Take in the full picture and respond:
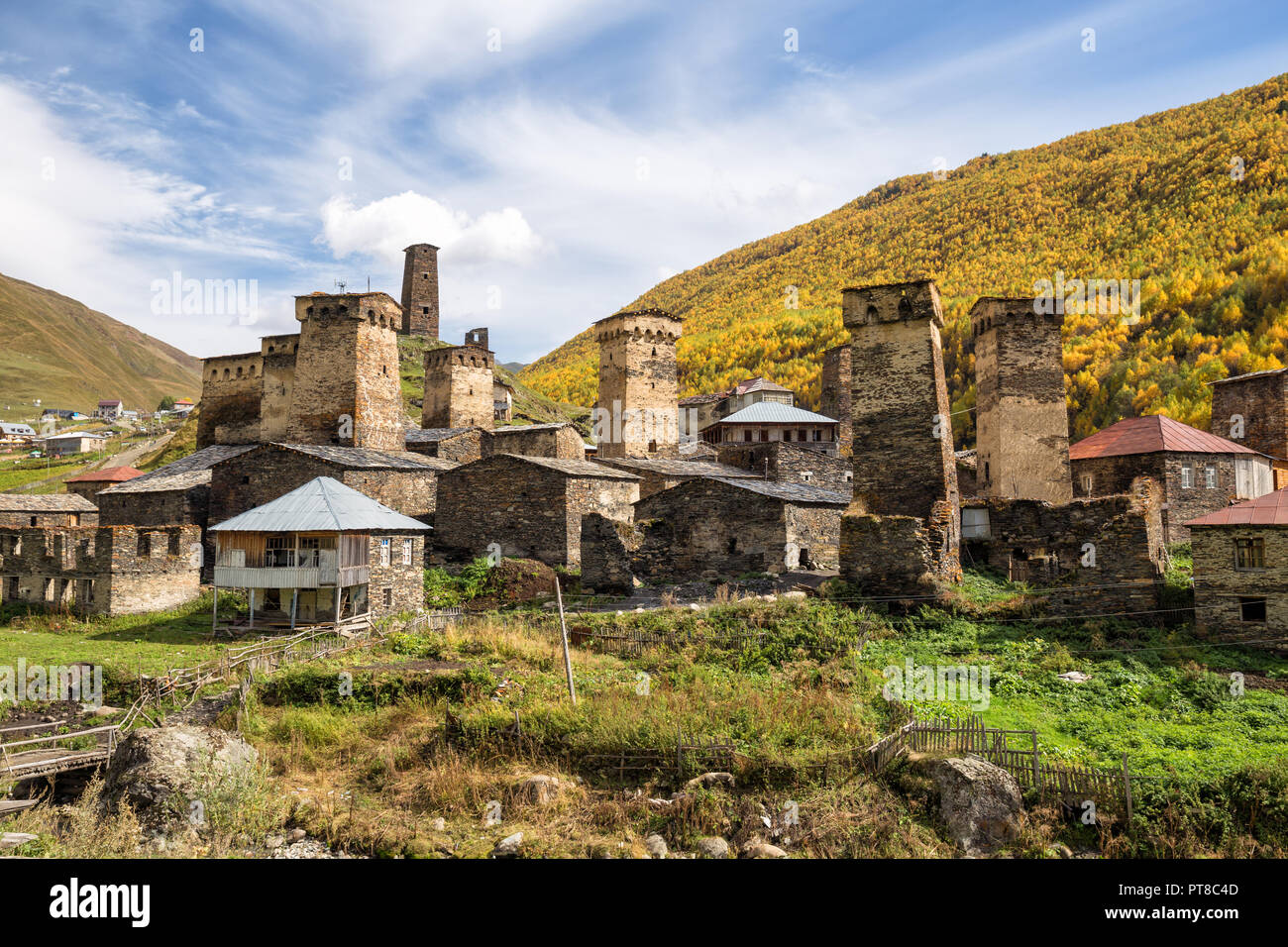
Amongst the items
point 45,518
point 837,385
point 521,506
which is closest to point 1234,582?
point 521,506

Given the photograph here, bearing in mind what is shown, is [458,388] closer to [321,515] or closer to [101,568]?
[101,568]

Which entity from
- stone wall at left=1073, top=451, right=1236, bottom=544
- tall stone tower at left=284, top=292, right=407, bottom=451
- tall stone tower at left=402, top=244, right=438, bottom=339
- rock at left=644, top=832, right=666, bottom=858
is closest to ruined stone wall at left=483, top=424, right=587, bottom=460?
tall stone tower at left=284, top=292, right=407, bottom=451

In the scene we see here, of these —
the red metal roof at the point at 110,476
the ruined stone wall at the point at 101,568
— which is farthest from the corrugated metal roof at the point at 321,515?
the red metal roof at the point at 110,476

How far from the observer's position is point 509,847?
1116cm

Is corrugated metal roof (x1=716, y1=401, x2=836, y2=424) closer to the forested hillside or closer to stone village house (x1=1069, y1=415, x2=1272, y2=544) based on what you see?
the forested hillside

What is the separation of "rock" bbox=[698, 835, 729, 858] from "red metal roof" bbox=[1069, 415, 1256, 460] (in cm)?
2361

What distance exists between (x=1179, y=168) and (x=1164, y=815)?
8103 centimetres

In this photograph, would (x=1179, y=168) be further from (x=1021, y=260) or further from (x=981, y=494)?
(x=981, y=494)

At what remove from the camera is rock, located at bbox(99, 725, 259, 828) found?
11897 millimetres

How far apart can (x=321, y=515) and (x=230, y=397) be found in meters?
25.0

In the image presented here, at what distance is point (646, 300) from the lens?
434 feet

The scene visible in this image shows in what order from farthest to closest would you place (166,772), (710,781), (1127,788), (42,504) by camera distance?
(42,504), (710,781), (166,772), (1127,788)

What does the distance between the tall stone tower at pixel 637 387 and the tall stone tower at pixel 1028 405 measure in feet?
66.5
